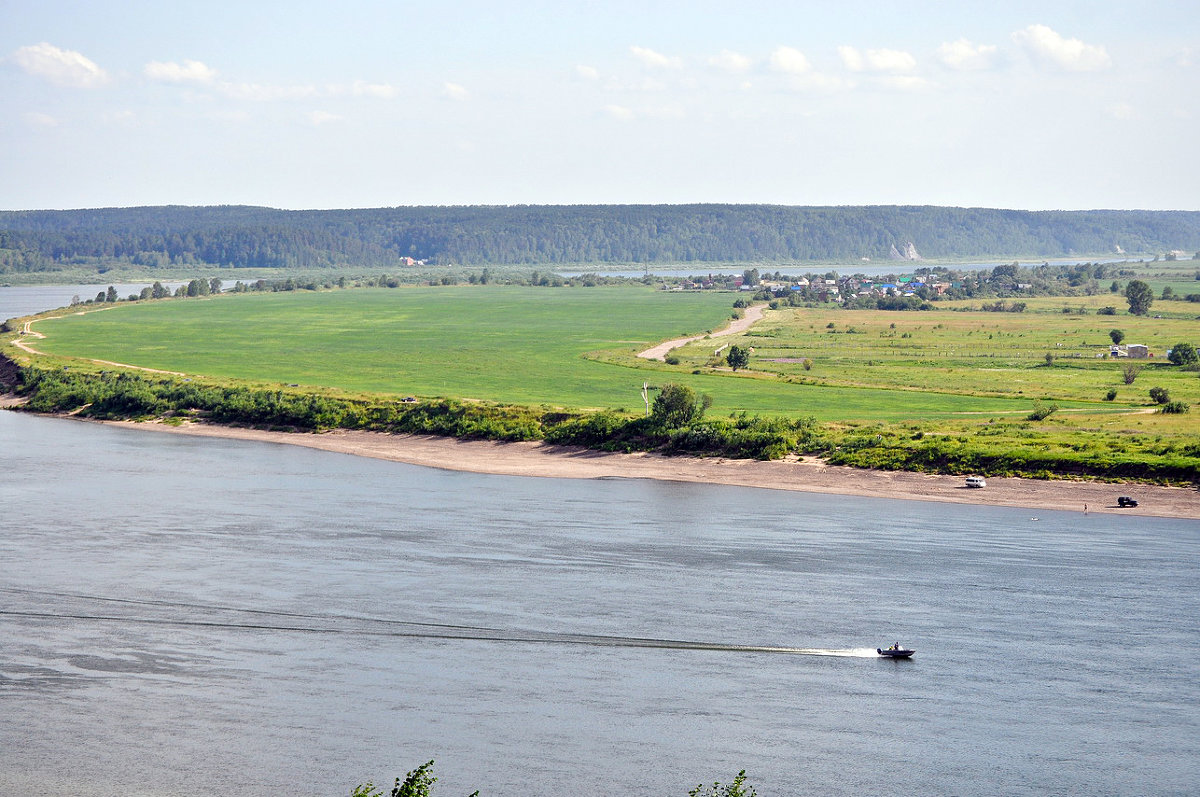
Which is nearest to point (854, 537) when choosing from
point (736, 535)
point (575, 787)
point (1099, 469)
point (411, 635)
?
point (736, 535)

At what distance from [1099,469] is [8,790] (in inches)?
2308

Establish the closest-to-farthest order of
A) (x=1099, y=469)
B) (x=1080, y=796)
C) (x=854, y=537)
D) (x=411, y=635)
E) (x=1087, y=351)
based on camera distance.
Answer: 1. (x=1080, y=796)
2. (x=411, y=635)
3. (x=854, y=537)
4. (x=1099, y=469)
5. (x=1087, y=351)

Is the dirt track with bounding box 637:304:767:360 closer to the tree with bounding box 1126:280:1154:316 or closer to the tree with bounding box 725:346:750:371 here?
the tree with bounding box 725:346:750:371

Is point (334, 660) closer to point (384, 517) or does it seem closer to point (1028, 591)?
point (384, 517)

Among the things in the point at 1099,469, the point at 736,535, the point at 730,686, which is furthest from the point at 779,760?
the point at 1099,469

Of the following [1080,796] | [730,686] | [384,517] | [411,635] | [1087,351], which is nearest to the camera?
[1080,796]

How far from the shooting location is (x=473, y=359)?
Result: 133875 millimetres

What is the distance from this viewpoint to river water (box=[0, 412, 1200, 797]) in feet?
121

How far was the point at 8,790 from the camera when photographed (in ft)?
116

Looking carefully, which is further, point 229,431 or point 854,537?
point 229,431

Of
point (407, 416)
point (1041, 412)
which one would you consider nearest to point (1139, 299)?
point (1041, 412)

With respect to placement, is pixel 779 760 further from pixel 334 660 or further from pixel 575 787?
pixel 334 660

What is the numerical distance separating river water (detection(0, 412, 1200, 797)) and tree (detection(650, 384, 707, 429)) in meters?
16.1

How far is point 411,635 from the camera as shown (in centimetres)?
4697
